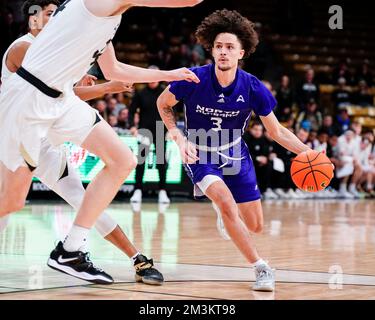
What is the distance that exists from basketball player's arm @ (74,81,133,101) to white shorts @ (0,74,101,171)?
2.68 feet

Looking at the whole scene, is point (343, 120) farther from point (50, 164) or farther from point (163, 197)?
point (50, 164)

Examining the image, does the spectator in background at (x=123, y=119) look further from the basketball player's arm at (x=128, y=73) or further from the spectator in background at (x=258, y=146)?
the basketball player's arm at (x=128, y=73)

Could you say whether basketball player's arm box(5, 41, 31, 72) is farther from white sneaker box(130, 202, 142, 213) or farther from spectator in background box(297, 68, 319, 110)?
spectator in background box(297, 68, 319, 110)

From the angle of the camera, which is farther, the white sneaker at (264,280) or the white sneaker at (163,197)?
the white sneaker at (163,197)

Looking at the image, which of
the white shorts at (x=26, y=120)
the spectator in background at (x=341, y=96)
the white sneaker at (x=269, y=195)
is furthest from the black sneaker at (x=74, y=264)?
the spectator in background at (x=341, y=96)

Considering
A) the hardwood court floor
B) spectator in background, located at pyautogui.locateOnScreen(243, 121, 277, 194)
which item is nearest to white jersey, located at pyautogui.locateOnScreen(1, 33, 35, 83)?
the hardwood court floor

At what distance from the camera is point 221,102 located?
6.48m

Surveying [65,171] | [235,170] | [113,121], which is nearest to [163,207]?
[113,121]

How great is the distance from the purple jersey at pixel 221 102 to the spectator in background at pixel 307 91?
44.3 ft

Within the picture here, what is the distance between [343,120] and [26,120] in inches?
625

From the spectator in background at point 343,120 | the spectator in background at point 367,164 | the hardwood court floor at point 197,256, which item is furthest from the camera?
the spectator in background at point 343,120

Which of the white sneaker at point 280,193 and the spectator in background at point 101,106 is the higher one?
the spectator in background at point 101,106

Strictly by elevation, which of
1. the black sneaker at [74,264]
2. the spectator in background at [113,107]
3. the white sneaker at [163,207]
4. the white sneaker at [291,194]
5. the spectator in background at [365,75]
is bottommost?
the white sneaker at [291,194]

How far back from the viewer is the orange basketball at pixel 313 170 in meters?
6.36
